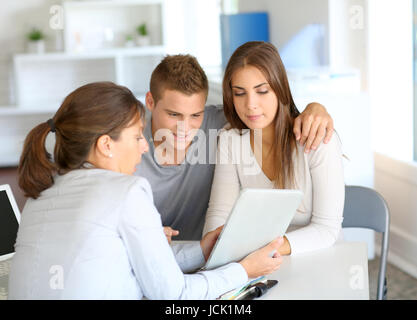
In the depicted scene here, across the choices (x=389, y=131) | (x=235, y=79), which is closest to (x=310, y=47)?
(x=389, y=131)

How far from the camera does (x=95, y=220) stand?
4.00 feet

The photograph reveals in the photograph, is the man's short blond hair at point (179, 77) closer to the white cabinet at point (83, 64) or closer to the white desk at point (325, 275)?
the white desk at point (325, 275)

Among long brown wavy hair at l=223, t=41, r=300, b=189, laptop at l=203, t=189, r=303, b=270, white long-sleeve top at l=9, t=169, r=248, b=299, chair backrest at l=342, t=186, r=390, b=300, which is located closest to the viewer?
white long-sleeve top at l=9, t=169, r=248, b=299

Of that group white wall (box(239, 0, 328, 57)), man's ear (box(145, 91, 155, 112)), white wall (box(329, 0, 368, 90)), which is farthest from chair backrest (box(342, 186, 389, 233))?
white wall (box(239, 0, 328, 57))

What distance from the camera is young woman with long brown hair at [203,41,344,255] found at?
1788 mm

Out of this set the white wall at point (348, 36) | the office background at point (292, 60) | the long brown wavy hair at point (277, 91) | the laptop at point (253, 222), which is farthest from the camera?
the white wall at point (348, 36)

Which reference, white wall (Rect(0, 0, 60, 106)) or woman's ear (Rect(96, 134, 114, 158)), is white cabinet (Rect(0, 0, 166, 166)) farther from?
woman's ear (Rect(96, 134, 114, 158))

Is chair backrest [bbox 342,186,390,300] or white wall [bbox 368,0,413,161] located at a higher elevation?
white wall [bbox 368,0,413,161]

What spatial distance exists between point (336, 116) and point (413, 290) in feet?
3.23

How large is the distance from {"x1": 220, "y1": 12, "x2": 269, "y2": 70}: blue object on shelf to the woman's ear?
3374mm

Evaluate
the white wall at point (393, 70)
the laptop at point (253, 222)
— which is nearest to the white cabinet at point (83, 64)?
the white wall at point (393, 70)

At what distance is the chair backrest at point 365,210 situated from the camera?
204 centimetres

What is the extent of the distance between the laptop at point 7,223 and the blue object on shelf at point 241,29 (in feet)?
10.2

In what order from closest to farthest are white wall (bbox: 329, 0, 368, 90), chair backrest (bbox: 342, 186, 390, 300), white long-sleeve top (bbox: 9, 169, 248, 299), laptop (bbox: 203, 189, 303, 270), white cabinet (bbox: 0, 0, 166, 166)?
white long-sleeve top (bbox: 9, 169, 248, 299) → laptop (bbox: 203, 189, 303, 270) → chair backrest (bbox: 342, 186, 390, 300) → white wall (bbox: 329, 0, 368, 90) → white cabinet (bbox: 0, 0, 166, 166)
